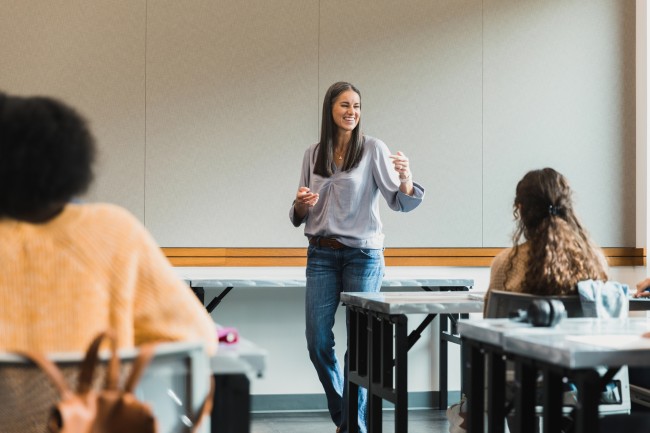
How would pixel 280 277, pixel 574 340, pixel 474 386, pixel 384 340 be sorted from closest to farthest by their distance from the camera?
pixel 574 340 < pixel 474 386 < pixel 384 340 < pixel 280 277

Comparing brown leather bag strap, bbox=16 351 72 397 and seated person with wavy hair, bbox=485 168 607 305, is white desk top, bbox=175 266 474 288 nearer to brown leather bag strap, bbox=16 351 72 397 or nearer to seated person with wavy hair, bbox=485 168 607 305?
seated person with wavy hair, bbox=485 168 607 305

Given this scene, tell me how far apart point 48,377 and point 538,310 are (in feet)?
4.18

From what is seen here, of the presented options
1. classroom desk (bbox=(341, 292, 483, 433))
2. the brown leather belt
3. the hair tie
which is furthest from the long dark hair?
the hair tie

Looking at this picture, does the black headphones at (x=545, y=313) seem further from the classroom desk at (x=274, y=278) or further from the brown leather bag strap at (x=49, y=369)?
the classroom desk at (x=274, y=278)

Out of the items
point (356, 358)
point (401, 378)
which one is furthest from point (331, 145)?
point (401, 378)

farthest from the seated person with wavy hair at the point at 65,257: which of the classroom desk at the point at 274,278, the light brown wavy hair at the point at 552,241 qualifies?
the classroom desk at the point at 274,278

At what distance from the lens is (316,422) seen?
488 centimetres

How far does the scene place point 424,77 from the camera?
5.39 metres

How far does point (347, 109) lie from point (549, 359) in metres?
2.14

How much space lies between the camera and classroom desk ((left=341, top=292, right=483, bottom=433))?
317cm

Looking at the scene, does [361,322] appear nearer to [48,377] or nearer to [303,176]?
[303,176]

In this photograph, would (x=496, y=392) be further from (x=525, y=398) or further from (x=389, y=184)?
(x=389, y=184)

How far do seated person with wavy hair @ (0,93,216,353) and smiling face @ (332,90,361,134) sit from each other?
7.67ft

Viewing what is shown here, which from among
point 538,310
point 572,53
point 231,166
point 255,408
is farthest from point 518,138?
point 538,310
